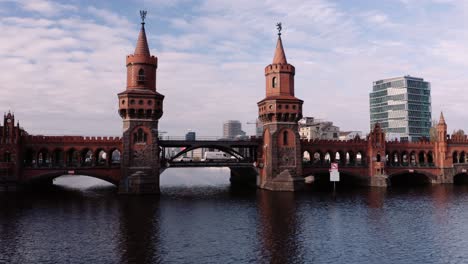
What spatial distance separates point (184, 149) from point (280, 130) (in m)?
18.6

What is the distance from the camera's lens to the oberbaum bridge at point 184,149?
6588cm

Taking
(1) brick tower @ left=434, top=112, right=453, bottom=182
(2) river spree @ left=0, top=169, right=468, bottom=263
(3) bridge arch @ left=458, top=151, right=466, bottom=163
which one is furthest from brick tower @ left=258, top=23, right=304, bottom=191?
(3) bridge arch @ left=458, top=151, right=466, bottom=163

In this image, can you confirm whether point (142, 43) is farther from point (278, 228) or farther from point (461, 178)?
point (461, 178)

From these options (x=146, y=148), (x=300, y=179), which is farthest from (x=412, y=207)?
(x=146, y=148)

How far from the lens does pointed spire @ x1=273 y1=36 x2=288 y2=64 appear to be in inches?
3002

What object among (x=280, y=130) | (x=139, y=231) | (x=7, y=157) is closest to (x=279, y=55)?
(x=280, y=130)

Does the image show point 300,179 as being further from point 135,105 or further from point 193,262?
point 193,262

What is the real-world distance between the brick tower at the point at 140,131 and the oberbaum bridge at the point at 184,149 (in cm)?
16

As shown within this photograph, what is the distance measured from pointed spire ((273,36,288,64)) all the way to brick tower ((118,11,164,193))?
23.9 metres

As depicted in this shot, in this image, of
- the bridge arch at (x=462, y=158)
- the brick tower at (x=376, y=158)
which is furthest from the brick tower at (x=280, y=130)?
the bridge arch at (x=462, y=158)

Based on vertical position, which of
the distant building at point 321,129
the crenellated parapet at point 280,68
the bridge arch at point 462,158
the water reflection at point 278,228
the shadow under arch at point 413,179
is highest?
the crenellated parapet at point 280,68

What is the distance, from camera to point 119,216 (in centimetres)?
4638

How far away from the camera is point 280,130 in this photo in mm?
74000

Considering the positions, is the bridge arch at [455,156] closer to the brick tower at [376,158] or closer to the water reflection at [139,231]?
the brick tower at [376,158]
